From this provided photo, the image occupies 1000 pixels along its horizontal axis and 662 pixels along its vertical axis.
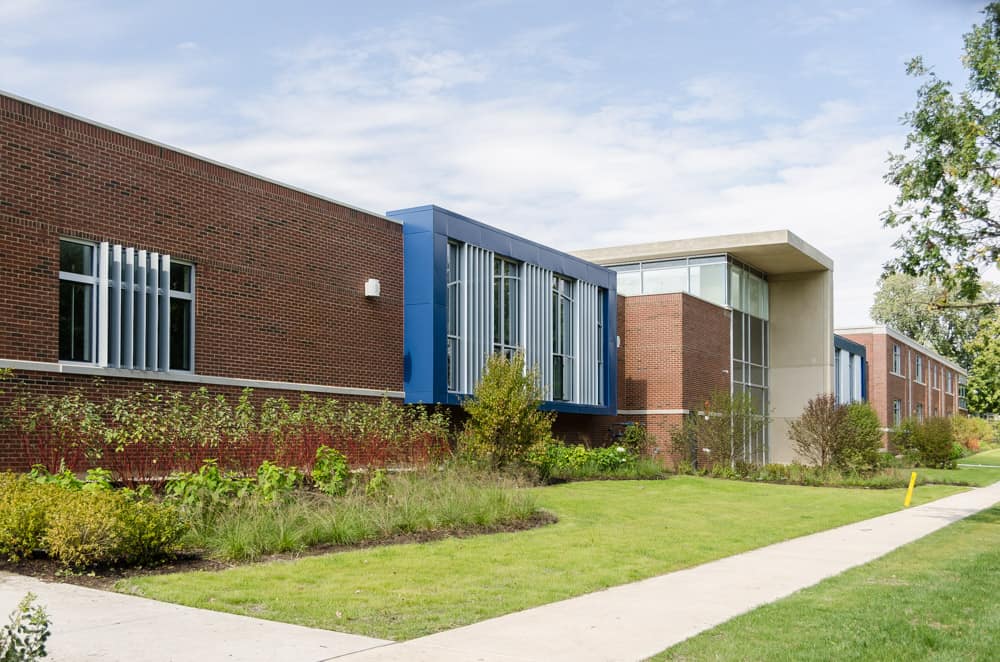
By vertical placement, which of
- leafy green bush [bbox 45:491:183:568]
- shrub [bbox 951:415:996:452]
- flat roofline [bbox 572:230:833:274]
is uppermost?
flat roofline [bbox 572:230:833:274]

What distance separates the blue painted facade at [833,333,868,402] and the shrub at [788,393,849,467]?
14.8 metres

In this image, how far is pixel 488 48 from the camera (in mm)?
9930

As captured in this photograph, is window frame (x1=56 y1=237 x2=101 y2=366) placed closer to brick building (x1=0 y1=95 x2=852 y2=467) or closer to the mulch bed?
brick building (x1=0 y1=95 x2=852 y2=467)

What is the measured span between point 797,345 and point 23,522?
36.2 metres

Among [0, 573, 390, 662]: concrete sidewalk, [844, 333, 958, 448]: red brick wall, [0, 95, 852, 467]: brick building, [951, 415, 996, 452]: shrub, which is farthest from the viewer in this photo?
[951, 415, 996, 452]: shrub

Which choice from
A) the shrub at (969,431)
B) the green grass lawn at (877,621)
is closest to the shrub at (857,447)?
the green grass lawn at (877,621)

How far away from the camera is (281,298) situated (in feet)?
62.5

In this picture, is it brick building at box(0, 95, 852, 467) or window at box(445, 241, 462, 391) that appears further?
window at box(445, 241, 462, 391)

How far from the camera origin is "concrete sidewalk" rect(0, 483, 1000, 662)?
6.54 m

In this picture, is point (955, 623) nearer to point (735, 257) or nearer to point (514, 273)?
point (514, 273)

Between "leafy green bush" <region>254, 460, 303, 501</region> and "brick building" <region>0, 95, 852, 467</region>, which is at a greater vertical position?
"brick building" <region>0, 95, 852, 467</region>

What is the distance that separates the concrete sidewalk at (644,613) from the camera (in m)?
6.82

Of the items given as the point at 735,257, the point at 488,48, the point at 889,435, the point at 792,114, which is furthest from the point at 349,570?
the point at 889,435

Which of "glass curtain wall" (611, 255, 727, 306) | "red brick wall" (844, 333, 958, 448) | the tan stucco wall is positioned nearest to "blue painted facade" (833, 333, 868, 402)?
"red brick wall" (844, 333, 958, 448)
